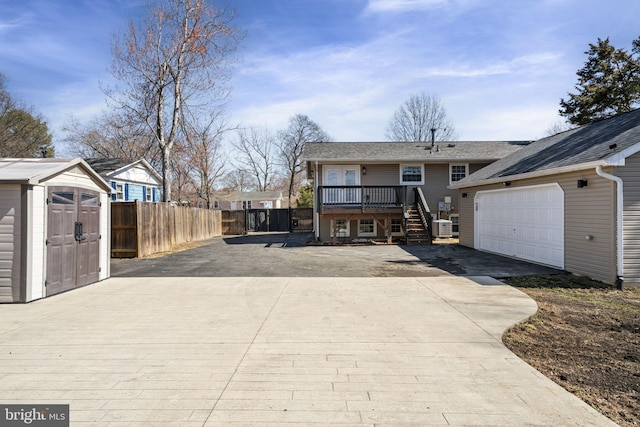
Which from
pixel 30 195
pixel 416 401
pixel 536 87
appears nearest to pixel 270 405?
pixel 416 401

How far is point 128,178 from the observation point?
22.7 metres

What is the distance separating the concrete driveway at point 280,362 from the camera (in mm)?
2834

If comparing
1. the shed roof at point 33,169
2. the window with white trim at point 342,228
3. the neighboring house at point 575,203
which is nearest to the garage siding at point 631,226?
the neighboring house at point 575,203

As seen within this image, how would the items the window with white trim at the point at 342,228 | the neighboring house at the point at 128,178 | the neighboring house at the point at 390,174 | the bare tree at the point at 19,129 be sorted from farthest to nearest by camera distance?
1. the bare tree at the point at 19,129
2. the neighboring house at the point at 128,178
3. the window with white trim at the point at 342,228
4. the neighboring house at the point at 390,174

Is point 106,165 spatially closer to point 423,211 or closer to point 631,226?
point 423,211

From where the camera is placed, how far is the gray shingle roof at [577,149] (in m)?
7.90

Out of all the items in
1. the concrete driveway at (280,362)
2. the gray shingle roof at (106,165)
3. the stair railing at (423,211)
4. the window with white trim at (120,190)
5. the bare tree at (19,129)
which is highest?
the bare tree at (19,129)

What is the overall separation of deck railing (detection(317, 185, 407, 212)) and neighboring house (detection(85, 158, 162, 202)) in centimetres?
1236

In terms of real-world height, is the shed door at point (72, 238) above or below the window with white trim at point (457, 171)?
below

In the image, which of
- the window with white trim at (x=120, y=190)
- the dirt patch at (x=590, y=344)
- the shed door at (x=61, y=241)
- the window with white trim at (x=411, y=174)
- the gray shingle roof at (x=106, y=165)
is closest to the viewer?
the dirt patch at (x=590, y=344)

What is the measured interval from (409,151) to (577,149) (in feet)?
31.8

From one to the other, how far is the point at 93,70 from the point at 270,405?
734 inches

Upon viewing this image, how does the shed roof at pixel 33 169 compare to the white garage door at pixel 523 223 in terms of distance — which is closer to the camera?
the shed roof at pixel 33 169

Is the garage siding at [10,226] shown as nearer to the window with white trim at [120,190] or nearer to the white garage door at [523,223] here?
the white garage door at [523,223]
